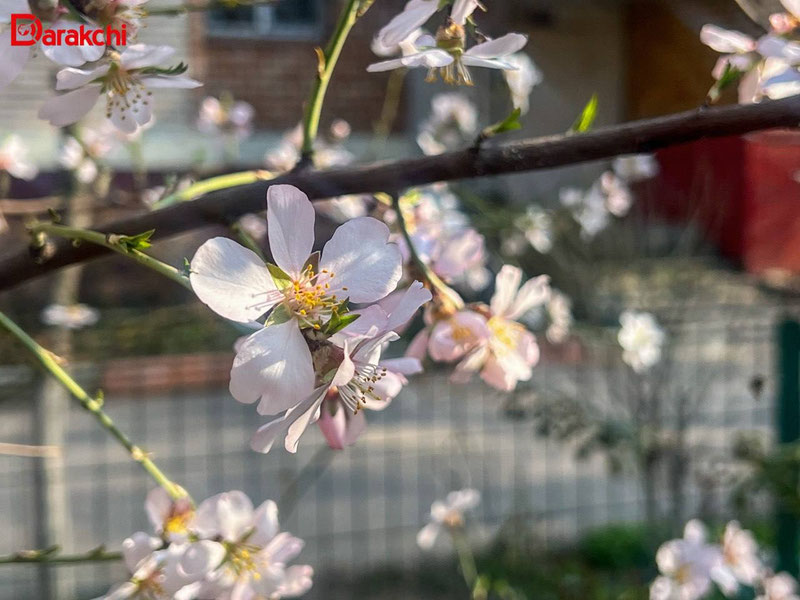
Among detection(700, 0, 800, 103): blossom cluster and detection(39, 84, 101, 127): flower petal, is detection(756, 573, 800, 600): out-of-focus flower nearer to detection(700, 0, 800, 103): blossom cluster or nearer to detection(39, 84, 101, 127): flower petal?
detection(700, 0, 800, 103): blossom cluster

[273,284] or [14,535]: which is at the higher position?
[273,284]

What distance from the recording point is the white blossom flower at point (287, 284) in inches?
16.3

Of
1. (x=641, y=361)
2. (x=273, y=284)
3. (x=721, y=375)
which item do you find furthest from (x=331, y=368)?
(x=721, y=375)

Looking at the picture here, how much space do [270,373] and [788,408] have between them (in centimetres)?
211

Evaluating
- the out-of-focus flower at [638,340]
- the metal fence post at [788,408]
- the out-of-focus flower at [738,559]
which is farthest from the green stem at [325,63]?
the metal fence post at [788,408]

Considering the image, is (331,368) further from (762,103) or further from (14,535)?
(14,535)

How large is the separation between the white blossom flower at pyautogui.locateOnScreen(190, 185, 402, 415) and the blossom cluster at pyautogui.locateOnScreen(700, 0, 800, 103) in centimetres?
25

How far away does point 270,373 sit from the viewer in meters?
0.41

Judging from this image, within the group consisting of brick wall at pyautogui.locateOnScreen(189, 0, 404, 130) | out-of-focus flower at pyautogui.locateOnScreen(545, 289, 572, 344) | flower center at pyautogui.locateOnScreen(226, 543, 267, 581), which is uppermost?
brick wall at pyautogui.locateOnScreen(189, 0, 404, 130)

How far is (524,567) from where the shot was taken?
93.5 inches

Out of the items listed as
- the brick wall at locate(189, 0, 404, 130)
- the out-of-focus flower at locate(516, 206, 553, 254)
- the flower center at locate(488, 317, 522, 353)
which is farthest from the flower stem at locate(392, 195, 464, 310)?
the brick wall at locate(189, 0, 404, 130)

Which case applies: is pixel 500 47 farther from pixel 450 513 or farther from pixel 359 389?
pixel 450 513

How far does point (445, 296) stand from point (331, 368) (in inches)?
9.4

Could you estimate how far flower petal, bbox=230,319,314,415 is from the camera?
16.1 inches
